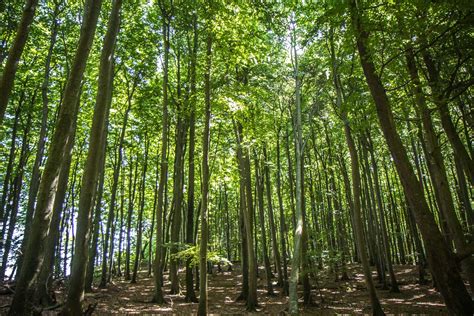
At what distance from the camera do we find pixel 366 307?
36.4 feet

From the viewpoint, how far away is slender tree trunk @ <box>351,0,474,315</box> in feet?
15.8

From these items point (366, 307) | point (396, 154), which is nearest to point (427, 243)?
point (396, 154)

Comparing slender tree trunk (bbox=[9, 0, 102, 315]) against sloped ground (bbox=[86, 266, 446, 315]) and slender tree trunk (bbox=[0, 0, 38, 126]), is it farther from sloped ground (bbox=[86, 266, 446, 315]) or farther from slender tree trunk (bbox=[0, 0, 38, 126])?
sloped ground (bbox=[86, 266, 446, 315])

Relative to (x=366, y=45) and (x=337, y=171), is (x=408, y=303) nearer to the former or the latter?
(x=366, y=45)

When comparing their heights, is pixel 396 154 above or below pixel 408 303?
above

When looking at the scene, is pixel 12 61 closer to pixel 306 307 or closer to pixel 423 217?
pixel 423 217

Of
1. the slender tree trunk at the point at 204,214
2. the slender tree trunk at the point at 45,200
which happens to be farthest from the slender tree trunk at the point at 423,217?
the slender tree trunk at the point at 45,200

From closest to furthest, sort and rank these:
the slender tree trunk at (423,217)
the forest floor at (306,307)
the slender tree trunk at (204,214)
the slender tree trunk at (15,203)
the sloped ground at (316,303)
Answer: the slender tree trunk at (423,217)
the slender tree trunk at (204,214)
the forest floor at (306,307)
the sloped ground at (316,303)
the slender tree trunk at (15,203)

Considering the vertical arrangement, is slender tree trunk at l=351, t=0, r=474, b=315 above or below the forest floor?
above

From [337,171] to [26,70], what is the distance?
22782mm

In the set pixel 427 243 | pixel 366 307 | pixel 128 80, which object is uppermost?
pixel 128 80

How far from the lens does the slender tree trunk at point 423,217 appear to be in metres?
4.80

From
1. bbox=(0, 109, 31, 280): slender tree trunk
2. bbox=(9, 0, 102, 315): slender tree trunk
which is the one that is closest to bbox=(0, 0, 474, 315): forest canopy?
bbox=(9, 0, 102, 315): slender tree trunk

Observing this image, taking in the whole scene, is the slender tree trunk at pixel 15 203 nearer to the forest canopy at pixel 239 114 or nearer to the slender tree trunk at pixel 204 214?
the forest canopy at pixel 239 114
